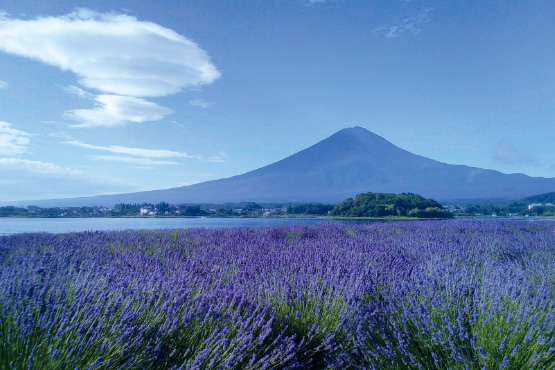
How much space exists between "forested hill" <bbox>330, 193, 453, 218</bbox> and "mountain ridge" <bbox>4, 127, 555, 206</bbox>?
140 ft

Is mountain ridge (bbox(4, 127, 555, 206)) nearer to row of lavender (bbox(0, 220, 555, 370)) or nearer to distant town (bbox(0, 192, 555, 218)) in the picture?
distant town (bbox(0, 192, 555, 218))

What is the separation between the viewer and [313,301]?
223cm

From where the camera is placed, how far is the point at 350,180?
326ft

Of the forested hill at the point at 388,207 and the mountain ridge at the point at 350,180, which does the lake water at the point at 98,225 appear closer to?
the forested hill at the point at 388,207

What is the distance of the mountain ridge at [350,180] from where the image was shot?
79.9 meters

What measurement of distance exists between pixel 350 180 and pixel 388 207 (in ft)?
252

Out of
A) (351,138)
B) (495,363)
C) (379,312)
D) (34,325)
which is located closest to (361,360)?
(379,312)

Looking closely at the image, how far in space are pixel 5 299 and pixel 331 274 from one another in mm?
1928

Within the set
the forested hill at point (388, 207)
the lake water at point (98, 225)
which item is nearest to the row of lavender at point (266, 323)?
the lake water at point (98, 225)

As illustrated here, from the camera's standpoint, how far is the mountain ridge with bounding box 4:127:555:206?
79938mm

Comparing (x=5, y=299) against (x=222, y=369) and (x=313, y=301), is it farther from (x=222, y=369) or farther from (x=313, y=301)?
(x=313, y=301)

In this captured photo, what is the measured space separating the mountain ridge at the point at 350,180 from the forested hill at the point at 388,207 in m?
42.7

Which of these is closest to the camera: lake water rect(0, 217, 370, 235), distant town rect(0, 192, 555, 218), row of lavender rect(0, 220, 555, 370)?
row of lavender rect(0, 220, 555, 370)

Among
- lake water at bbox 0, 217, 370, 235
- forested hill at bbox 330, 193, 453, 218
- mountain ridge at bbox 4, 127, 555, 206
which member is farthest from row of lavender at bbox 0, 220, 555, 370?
mountain ridge at bbox 4, 127, 555, 206
